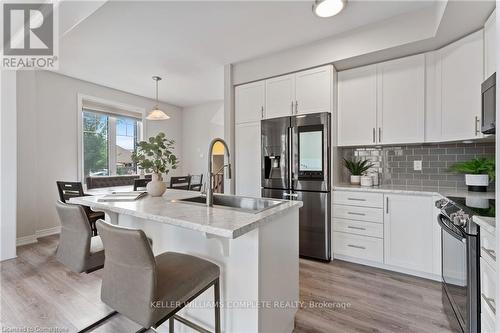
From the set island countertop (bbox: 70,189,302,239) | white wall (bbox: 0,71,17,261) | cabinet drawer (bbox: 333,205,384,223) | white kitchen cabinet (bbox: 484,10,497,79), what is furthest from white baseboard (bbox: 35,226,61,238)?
white kitchen cabinet (bbox: 484,10,497,79)

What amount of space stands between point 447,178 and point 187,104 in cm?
540

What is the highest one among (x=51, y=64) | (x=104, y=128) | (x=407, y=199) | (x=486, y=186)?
(x=51, y=64)

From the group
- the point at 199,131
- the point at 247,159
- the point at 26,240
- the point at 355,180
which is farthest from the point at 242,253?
the point at 199,131

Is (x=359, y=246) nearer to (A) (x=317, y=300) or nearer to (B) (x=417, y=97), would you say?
(A) (x=317, y=300)

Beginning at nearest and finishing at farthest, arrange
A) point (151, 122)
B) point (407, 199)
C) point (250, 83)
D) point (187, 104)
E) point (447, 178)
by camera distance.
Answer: point (407, 199)
point (447, 178)
point (250, 83)
point (151, 122)
point (187, 104)

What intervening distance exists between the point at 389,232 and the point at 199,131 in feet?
15.7

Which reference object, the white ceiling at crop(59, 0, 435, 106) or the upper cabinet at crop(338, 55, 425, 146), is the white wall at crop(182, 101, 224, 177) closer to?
the white ceiling at crop(59, 0, 435, 106)

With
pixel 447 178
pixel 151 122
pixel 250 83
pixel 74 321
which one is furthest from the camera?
pixel 151 122

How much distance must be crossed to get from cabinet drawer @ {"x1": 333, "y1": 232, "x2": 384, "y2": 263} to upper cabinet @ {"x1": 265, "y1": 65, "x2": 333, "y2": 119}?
153cm

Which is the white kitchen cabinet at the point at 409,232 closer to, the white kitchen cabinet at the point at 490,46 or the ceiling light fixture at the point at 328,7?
the white kitchen cabinet at the point at 490,46

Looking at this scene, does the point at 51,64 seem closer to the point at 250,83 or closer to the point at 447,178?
the point at 250,83

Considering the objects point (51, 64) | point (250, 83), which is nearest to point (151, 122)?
point (51, 64)

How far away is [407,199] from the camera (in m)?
2.46

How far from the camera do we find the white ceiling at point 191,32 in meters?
2.23
